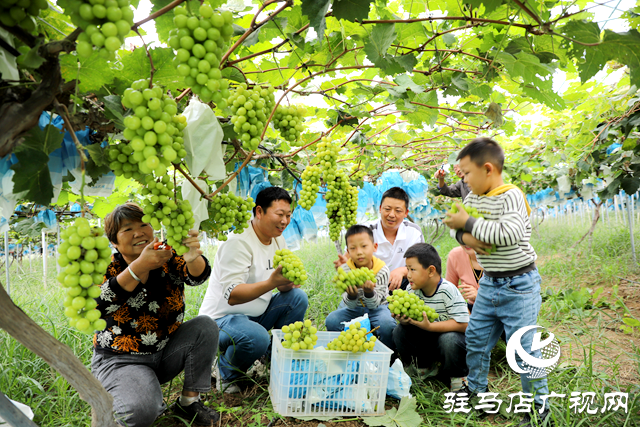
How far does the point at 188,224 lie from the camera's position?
3.90ft

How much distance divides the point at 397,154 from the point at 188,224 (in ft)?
11.2

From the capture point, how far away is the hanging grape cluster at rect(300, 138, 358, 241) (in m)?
2.51

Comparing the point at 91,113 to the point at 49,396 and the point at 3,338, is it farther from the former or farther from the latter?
the point at 3,338

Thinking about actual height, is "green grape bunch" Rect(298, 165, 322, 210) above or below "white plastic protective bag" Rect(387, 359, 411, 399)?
above

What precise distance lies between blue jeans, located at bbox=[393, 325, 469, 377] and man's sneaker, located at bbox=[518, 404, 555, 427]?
0.50 metres

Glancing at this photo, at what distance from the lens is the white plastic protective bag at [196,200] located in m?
1.54

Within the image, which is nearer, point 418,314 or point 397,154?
point 418,314

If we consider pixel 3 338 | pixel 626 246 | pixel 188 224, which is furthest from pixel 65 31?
pixel 626 246

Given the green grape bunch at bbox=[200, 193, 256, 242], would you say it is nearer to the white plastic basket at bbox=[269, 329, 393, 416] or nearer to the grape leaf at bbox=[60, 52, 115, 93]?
the grape leaf at bbox=[60, 52, 115, 93]

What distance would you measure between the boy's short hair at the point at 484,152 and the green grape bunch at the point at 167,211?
1.81m

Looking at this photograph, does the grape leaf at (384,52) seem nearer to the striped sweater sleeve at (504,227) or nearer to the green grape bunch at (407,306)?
the striped sweater sleeve at (504,227)

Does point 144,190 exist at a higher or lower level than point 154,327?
higher

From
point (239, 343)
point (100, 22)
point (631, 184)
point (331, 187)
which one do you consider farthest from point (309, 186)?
point (631, 184)

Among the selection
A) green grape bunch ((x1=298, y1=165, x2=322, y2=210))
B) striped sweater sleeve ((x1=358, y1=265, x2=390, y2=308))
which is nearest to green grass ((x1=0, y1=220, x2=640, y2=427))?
striped sweater sleeve ((x1=358, y1=265, x2=390, y2=308))
